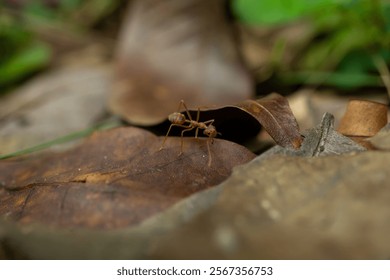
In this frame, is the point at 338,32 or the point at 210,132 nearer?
the point at 210,132

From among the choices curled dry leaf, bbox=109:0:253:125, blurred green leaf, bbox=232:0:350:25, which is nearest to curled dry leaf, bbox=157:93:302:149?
curled dry leaf, bbox=109:0:253:125

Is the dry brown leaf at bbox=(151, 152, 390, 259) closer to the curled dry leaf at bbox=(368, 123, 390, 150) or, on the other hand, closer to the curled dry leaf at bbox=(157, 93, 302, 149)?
the curled dry leaf at bbox=(368, 123, 390, 150)

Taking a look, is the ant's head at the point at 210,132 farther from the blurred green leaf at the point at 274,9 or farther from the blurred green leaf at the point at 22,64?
the blurred green leaf at the point at 22,64

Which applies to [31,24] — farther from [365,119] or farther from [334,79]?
[365,119]

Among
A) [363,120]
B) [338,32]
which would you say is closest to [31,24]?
[338,32]

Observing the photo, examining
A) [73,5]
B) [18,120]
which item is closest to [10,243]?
[18,120]

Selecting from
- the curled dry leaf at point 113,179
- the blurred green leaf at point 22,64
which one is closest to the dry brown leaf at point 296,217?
the curled dry leaf at point 113,179
